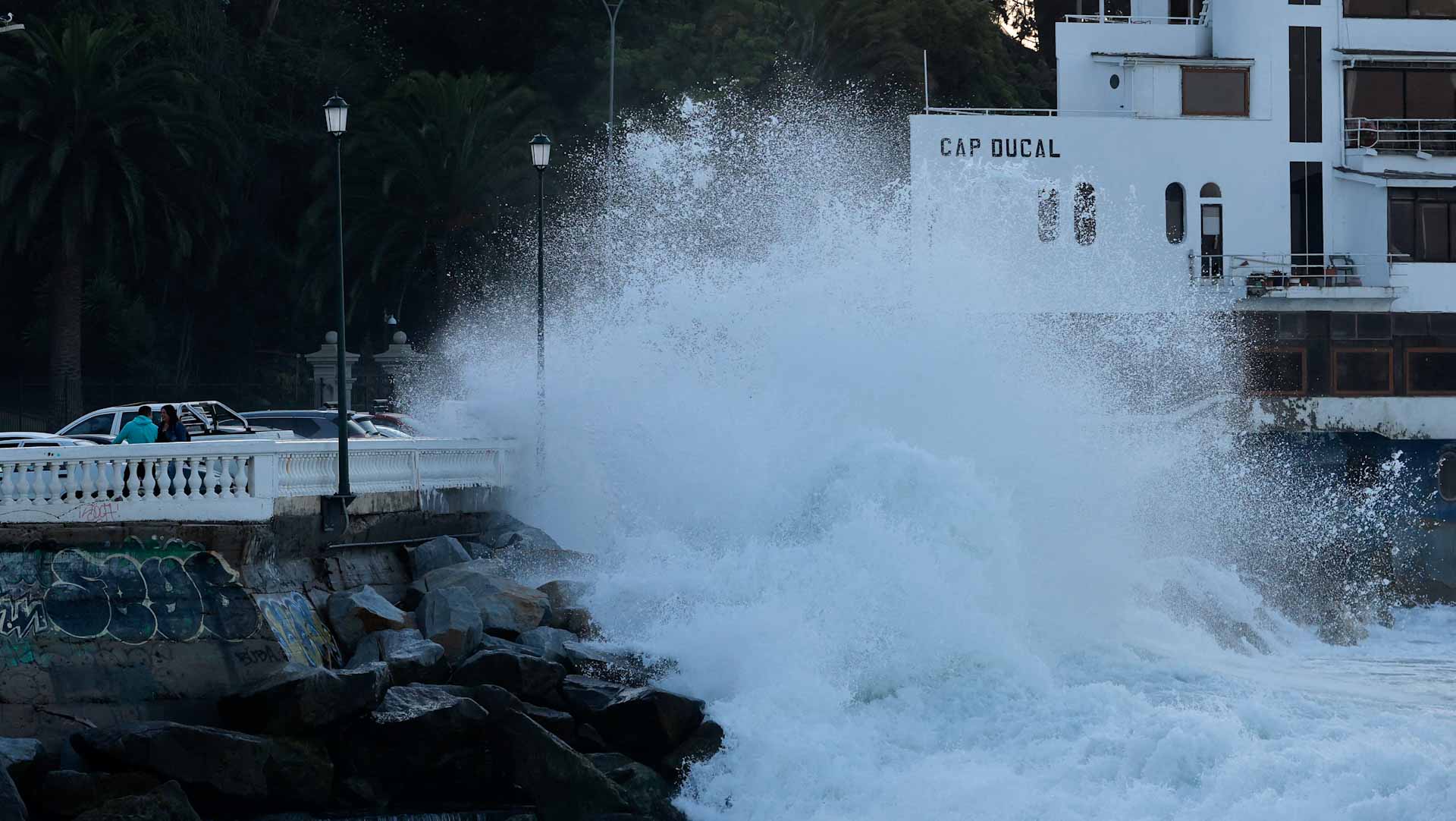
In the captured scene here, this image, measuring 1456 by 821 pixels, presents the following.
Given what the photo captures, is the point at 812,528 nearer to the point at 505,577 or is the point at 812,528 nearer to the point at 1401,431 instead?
the point at 505,577

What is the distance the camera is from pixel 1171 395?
95.5 ft

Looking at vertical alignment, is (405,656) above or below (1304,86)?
below

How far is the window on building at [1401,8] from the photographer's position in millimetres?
31328

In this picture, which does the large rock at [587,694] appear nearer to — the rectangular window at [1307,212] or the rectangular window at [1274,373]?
the rectangular window at [1274,373]

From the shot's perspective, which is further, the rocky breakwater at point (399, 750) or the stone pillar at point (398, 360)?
the stone pillar at point (398, 360)

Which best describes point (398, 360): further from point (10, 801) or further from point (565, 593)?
point (10, 801)

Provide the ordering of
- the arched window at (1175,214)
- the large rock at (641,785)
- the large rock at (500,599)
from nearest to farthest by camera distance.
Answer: the large rock at (641,785) → the large rock at (500,599) → the arched window at (1175,214)

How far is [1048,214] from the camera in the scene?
97.5ft

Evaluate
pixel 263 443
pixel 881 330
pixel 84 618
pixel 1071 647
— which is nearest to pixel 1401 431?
pixel 881 330

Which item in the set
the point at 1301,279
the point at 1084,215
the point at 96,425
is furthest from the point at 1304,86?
the point at 96,425

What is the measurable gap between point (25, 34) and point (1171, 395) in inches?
959

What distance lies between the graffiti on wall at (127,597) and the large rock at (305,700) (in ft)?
3.86

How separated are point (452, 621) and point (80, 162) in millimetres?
23143

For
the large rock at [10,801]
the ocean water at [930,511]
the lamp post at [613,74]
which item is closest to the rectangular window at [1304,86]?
the ocean water at [930,511]
